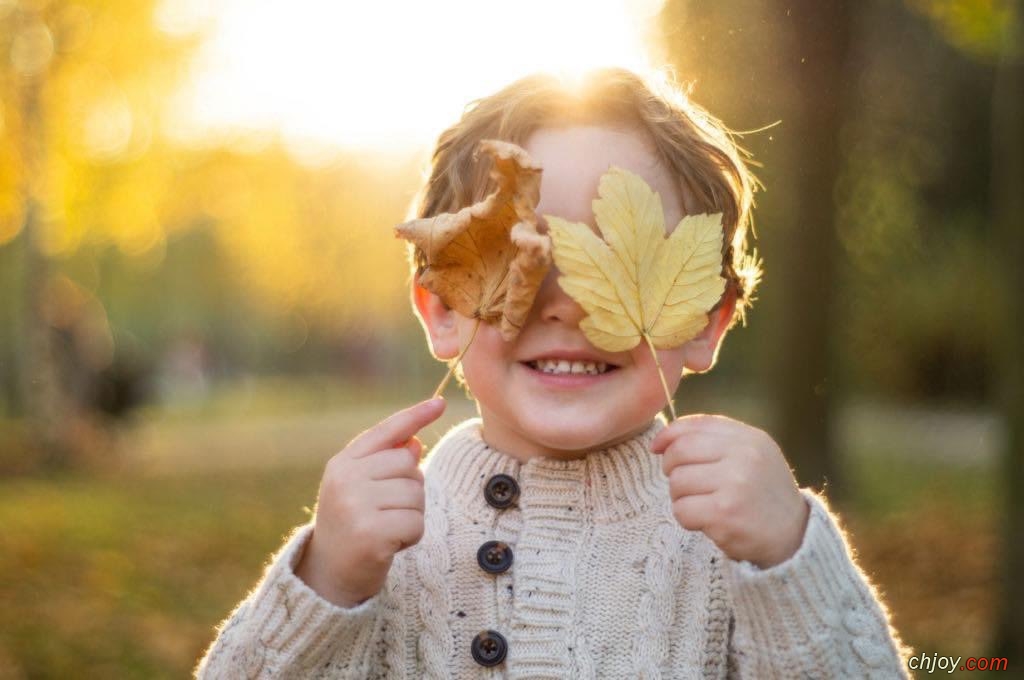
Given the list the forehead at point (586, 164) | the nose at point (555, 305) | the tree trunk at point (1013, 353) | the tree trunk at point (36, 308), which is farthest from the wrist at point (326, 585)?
the tree trunk at point (36, 308)

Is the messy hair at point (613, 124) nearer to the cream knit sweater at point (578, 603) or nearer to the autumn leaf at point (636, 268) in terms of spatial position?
the autumn leaf at point (636, 268)

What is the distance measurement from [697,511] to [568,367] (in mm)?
287

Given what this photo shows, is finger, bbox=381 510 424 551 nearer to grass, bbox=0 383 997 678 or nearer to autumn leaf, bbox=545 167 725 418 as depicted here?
autumn leaf, bbox=545 167 725 418

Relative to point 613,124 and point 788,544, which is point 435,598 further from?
point 613,124

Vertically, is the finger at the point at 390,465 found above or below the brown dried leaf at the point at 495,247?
below

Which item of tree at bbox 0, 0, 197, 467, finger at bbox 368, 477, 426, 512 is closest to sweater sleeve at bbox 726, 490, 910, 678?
finger at bbox 368, 477, 426, 512

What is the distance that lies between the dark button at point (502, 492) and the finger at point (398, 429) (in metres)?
0.20

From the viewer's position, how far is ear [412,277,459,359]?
173cm

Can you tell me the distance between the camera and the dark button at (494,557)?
165 cm

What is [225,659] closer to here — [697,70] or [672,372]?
[672,372]

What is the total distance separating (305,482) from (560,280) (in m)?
8.24

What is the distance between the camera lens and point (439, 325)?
176cm

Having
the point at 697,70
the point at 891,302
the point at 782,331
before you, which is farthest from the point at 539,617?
the point at 891,302

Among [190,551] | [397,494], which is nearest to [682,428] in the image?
[397,494]
